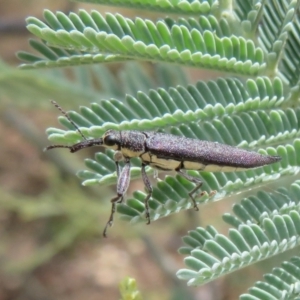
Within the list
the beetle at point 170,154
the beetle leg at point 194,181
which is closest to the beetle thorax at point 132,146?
the beetle at point 170,154

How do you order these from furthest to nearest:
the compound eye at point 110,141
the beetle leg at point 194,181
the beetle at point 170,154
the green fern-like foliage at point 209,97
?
the compound eye at point 110,141 < the beetle at point 170,154 < the beetle leg at point 194,181 < the green fern-like foliage at point 209,97

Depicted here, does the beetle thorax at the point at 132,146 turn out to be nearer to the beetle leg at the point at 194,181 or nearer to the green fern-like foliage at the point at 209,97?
the green fern-like foliage at the point at 209,97

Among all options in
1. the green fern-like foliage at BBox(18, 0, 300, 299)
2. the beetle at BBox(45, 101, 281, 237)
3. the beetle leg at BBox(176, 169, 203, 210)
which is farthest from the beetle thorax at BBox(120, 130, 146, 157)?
the beetle leg at BBox(176, 169, 203, 210)

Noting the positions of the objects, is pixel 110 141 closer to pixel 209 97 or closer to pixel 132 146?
pixel 132 146

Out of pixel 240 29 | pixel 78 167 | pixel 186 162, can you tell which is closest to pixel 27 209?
pixel 78 167

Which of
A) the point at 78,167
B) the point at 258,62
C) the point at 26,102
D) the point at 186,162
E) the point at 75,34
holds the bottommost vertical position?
the point at 78,167

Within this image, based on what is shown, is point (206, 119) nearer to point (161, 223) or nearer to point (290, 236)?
point (290, 236)
